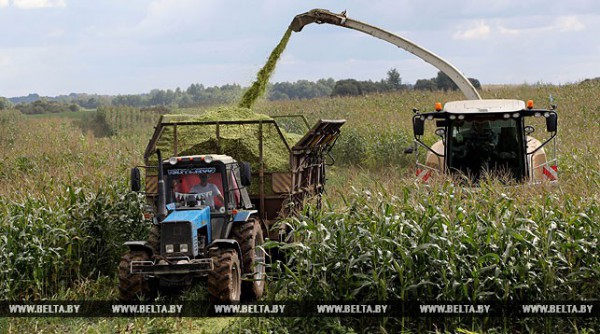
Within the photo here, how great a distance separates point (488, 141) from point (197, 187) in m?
4.40

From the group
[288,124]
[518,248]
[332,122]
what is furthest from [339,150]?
[518,248]

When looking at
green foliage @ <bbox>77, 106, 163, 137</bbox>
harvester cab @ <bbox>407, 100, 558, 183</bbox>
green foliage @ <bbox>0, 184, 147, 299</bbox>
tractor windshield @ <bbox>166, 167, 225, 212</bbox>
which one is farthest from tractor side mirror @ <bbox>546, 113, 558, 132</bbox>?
green foliage @ <bbox>77, 106, 163, 137</bbox>

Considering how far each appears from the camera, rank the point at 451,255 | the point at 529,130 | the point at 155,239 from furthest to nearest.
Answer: the point at 529,130 < the point at 155,239 < the point at 451,255

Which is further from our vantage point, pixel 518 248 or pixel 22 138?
pixel 22 138

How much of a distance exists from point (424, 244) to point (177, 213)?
2.83 metres

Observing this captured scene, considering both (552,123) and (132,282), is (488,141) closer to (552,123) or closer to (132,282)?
(552,123)

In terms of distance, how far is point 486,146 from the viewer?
10055 mm

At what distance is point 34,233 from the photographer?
8.62 m

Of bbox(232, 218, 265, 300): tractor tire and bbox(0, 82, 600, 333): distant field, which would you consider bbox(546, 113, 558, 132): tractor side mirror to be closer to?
bbox(0, 82, 600, 333): distant field

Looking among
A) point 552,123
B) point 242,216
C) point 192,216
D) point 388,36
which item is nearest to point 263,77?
point 388,36

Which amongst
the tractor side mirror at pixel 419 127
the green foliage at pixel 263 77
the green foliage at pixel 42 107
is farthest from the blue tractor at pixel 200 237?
the green foliage at pixel 42 107

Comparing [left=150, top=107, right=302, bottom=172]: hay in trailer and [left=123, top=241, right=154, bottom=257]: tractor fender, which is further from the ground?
[left=150, top=107, right=302, bottom=172]: hay in trailer

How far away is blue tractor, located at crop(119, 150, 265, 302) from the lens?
7.34m

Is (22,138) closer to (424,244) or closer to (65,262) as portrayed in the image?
(65,262)
